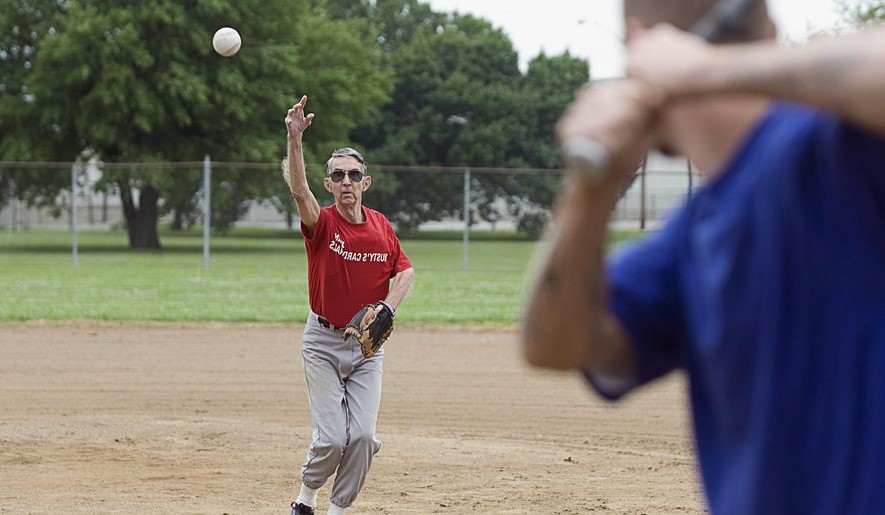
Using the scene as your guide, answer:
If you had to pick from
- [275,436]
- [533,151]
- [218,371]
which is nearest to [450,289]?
[218,371]

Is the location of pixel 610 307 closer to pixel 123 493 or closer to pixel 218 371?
pixel 123 493

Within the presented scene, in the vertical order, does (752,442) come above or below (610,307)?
below

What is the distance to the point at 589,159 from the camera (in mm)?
1405

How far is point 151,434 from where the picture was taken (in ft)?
33.3

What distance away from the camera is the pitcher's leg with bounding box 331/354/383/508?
748 centimetres

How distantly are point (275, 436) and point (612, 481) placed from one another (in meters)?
2.84

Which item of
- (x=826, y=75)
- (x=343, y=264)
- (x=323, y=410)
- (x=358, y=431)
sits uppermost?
(x=826, y=75)

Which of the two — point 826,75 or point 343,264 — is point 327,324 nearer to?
point 343,264

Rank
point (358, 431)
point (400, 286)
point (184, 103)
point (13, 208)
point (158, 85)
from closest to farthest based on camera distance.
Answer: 1. point (358, 431)
2. point (400, 286)
3. point (13, 208)
4. point (158, 85)
5. point (184, 103)

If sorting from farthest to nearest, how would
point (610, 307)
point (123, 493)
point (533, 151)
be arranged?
1. point (533, 151)
2. point (123, 493)
3. point (610, 307)

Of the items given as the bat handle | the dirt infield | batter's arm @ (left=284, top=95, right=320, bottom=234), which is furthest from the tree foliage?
the bat handle

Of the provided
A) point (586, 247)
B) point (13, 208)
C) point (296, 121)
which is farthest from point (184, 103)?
point (586, 247)

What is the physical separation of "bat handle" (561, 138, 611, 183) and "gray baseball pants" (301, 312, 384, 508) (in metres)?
6.21

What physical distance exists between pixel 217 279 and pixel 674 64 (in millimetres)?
23982
